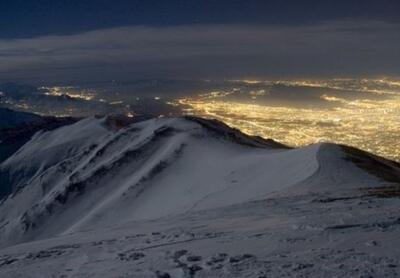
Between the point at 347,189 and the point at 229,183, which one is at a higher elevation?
the point at 347,189

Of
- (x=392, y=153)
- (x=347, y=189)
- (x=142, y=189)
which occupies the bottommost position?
(x=392, y=153)

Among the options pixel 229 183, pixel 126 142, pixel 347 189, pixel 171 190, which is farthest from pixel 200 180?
pixel 126 142

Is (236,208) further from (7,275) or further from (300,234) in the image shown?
(7,275)

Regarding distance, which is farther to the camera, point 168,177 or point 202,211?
point 168,177

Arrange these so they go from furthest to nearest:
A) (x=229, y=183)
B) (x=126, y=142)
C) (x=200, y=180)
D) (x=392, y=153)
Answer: (x=392, y=153), (x=126, y=142), (x=200, y=180), (x=229, y=183)

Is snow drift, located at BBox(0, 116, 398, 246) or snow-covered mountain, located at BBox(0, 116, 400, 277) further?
snow drift, located at BBox(0, 116, 398, 246)

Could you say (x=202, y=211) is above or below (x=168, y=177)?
above

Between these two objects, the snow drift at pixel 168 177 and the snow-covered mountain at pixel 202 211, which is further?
the snow drift at pixel 168 177

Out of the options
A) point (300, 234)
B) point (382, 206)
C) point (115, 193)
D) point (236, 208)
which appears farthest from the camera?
point (115, 193)
